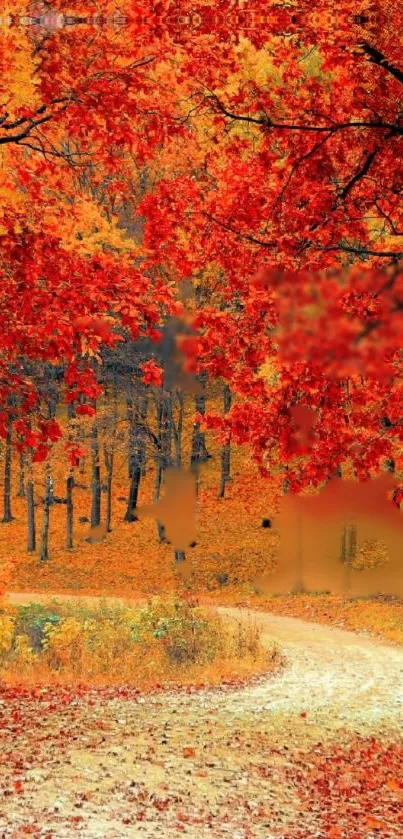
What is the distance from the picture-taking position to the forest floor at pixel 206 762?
323 inches

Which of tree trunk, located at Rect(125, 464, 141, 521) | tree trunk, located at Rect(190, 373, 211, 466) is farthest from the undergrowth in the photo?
tree trunk, located at Rect(125, 464, 141, 521)

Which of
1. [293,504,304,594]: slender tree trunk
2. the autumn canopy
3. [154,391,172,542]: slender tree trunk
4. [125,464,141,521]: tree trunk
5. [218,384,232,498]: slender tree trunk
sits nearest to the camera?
the autumn canopy

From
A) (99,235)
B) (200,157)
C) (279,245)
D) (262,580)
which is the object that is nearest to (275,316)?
(279,245)

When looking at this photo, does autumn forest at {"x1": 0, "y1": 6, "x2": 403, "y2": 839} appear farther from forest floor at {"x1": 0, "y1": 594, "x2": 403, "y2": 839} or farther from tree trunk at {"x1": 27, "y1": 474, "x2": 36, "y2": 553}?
tree trunk at {"x1": 27, "y1": 474, "x2": 36, "y2": 553}

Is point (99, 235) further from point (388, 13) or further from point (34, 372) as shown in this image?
point (34, 372)

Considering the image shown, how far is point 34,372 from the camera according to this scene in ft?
113

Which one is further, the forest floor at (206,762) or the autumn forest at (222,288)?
the forest floor at (206,762)

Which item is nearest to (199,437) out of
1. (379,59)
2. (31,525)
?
(31,525)

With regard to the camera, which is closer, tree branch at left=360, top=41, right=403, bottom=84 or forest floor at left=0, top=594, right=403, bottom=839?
tree branch at left=360, top=41, right=403, bottom=84

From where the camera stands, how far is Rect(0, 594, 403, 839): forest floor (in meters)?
8.20

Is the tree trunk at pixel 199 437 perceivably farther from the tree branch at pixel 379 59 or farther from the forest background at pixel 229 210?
the tree branch at pixel 379 59

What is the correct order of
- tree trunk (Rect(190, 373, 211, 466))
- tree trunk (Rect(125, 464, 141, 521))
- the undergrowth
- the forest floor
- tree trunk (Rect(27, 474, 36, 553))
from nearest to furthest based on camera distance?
the forest floor < the undergrowth < tree trunk (Rect(190, 373, 211, 466)) < tree trunk (Rect(27, 474, 36, 553)) < tree trunk (Rect(125, 464, 141, 521))

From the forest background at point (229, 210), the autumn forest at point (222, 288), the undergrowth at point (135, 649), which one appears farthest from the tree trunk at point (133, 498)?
the forest background at point (229, 210)

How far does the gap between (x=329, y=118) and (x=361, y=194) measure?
98cm
